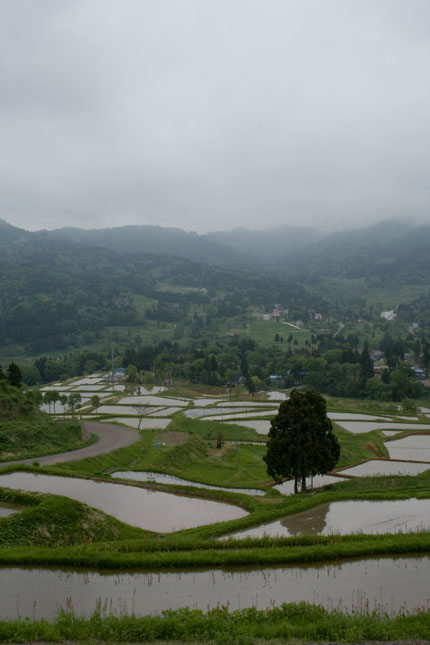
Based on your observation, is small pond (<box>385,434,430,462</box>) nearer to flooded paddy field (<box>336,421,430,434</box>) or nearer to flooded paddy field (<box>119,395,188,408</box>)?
flooded paddy field (<box>336,421,430,434</box>)

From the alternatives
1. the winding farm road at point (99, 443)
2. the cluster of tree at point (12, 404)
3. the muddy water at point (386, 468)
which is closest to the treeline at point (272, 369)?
the winding farm road at point (99, 443)

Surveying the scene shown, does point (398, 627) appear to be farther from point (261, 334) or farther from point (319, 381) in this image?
point (261, 334)

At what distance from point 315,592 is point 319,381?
8619 cm

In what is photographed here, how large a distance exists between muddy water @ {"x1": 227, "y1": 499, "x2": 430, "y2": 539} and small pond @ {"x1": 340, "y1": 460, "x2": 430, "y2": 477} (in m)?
10.0

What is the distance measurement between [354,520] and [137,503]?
985 cm

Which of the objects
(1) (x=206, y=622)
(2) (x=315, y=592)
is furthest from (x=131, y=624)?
(2) (x=315, y=592)

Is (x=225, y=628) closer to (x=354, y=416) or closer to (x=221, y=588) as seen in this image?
(x=221, y=588)

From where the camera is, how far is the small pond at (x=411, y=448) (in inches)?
1507

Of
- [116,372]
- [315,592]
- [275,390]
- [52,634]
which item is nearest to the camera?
[52,634]

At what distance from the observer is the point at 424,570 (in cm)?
1440

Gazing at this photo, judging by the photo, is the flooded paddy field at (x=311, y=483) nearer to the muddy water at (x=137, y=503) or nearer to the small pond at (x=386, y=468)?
the small pond at (x=386, y=468)

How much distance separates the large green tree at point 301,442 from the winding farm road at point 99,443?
13.8 metres

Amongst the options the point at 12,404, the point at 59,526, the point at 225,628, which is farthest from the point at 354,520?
the point at 12,404

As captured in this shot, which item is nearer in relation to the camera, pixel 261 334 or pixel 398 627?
pixel 398 627
